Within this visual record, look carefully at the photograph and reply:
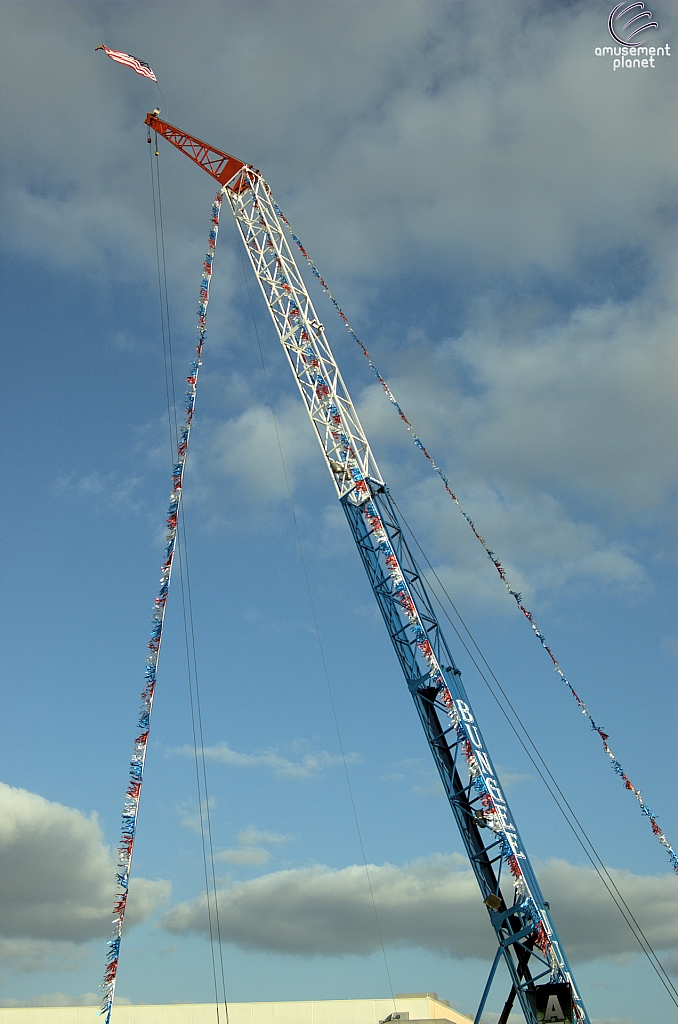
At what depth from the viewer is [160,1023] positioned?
55188 millimetres

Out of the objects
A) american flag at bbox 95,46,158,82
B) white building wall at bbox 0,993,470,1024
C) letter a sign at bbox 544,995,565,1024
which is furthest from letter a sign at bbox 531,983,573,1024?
american flag at bbox 95,46,158,82

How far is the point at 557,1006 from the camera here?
32469mm

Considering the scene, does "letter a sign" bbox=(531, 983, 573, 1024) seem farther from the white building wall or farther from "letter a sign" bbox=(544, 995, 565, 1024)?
the white building wall

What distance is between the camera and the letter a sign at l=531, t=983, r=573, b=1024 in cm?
3241

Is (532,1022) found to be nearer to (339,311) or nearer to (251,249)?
(339,311)

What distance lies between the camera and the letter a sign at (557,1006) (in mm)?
32406

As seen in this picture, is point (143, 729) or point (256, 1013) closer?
point (143, 729)

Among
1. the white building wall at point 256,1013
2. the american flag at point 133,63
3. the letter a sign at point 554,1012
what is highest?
the american flag at point 133,63

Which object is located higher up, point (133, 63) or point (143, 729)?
point (133, 63)

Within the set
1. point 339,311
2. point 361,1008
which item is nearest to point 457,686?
point 339,311

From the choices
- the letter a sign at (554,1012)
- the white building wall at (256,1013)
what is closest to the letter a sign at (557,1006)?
the letter a sign at (554,1012)

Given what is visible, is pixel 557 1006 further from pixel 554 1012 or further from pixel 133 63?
pixel 133 63

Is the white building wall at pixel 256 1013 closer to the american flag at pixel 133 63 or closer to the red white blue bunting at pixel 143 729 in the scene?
the red white blue bunting at pixel 143 729

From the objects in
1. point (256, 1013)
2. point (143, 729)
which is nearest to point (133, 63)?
point (143, 729)
